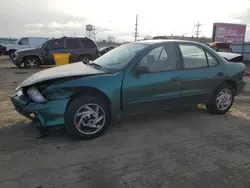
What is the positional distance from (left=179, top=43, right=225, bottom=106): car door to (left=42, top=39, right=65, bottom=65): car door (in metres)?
9.99

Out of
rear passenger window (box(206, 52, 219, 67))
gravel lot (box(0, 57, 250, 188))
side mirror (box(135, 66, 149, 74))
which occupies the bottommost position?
gravel lot (box(0, 57, 250, 188))

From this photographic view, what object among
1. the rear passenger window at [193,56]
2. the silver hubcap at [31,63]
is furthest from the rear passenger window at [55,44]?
the rear passenger window at [193,56]

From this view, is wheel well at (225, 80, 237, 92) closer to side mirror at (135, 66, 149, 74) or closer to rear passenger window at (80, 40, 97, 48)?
side mirror at (135, 66, 149, 74)

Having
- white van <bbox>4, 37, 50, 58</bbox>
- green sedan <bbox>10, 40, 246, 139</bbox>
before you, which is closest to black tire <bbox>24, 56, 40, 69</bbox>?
white van <bbox>4, 37, 50, 58</bbox>

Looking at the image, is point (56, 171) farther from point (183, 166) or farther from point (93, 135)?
point (183, 166)

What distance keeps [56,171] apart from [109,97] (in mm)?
1406

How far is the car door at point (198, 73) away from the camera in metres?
4.56

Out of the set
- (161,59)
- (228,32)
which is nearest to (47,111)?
(161,59)

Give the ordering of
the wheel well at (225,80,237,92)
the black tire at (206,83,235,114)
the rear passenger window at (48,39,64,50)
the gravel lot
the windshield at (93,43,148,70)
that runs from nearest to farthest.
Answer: the gravel lot
the windshield at (93,43,148,70)
the black tire at (206,83,235,114)
the wheel well at (225,80,237,92)
the rear passenger window at (48,39,64,50)

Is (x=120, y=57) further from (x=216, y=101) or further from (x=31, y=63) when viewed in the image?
(x=31, y=63)

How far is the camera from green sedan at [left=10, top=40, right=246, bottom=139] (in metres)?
3.59

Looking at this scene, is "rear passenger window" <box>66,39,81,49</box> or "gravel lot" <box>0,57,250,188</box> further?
"rear passenger window" <box>66,39,81,49</box>

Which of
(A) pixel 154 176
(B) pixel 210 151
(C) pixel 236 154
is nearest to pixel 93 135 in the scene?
(A) pixel 154 176

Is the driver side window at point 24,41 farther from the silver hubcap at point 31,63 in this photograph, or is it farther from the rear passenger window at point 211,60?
the rear passenger window at point 211,60
